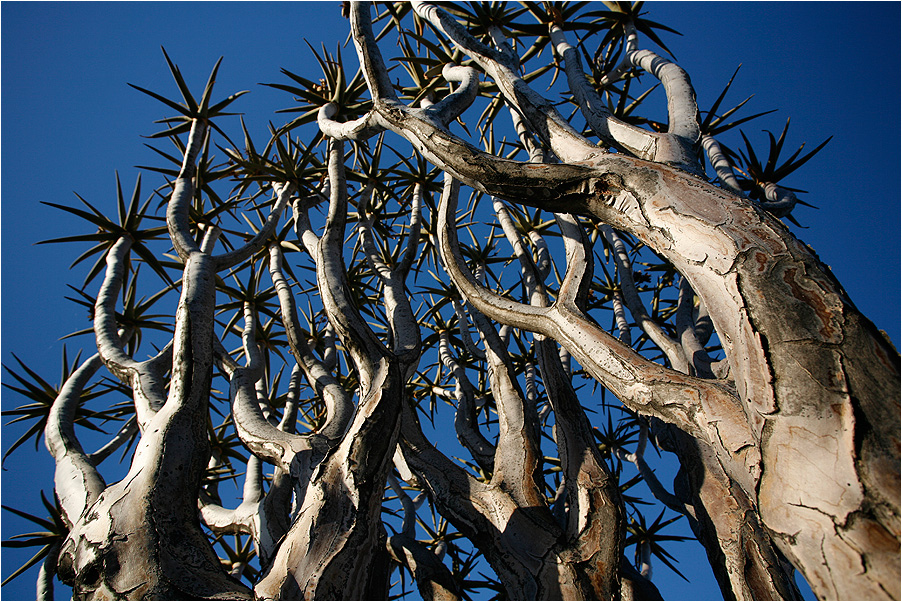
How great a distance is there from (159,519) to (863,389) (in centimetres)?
227


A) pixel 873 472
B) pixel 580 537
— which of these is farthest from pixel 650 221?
pixel 580 537

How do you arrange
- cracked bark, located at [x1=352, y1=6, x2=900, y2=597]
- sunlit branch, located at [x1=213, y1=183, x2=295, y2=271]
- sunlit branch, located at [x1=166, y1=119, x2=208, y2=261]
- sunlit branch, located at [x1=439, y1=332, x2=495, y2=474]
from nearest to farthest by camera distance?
cracked bark, located at [x1=352, y1=6, x2=900, y2=597], sunlit branch, located at [x1=166, y1=119, x2=208, y2=261], sunlit branch, located at [x1=213, y1=183, x2=295, y2=271], sunlit branch, located at [x1=439, y1=332, x2=495, y2=474]

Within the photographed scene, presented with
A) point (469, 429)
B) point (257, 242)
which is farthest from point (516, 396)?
point (257, 242)

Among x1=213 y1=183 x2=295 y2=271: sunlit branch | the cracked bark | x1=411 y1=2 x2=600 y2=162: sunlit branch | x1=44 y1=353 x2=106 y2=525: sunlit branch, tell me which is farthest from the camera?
x1=213 y1=183 x2=295 y2=271: sunlit branch

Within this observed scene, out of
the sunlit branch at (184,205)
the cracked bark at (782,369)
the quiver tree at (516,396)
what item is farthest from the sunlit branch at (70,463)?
the cracked bark at (782,369)

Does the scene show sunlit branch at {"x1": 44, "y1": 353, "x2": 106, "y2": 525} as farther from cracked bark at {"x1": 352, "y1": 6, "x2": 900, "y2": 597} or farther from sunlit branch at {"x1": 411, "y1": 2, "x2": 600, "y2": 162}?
sunlit branch at {"x1": 411, "y1": 2, "x2": 600, "y2": 162}

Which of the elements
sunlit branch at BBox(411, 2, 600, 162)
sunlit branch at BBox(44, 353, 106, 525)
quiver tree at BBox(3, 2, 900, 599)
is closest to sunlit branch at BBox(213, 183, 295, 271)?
quiver tree at BBox(3, 2, 900, 599)

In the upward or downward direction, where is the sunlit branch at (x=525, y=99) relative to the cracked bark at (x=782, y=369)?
upward

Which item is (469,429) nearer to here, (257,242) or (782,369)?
(257,242)

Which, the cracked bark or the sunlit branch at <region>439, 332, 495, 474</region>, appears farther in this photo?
the sunlit branch at <region>439, 332, 495, 474</region>

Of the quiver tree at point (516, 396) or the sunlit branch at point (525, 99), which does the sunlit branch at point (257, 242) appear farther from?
the sunlit branch at point (525, 99)

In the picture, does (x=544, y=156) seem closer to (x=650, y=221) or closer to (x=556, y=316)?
(x=556, y=316)

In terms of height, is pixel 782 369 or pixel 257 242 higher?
pixel 257 242

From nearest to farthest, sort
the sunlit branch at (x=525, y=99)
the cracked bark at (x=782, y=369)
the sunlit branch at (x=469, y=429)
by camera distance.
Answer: the cracked bark at (x=782, y=369) → the sunlit branch at (x=525, y=99) → the sunlit branch at (x=469, y=429)
